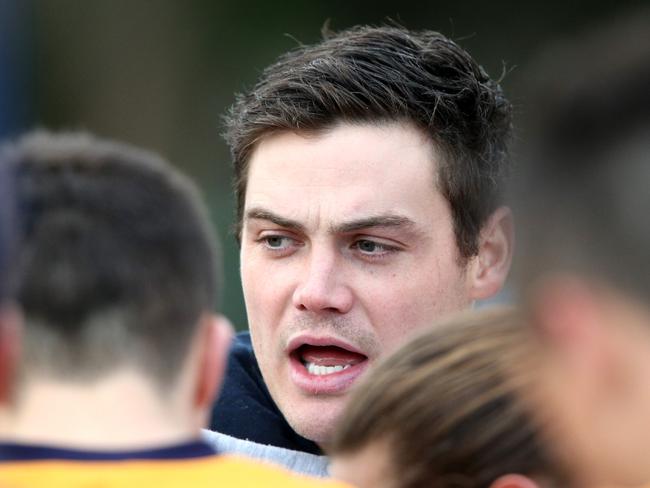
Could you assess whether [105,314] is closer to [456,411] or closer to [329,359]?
[456,411]

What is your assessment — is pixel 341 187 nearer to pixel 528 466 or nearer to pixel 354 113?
pixel 354 113

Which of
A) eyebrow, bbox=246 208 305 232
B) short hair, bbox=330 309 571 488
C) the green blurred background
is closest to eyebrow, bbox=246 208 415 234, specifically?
eyebrow, bbox=246 208 305 232

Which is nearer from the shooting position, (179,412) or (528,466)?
(179,412)

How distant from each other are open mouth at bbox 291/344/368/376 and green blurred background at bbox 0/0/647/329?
341 centimetres

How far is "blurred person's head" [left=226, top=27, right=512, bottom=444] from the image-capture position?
2.60 metres

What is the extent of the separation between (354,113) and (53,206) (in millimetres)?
1433

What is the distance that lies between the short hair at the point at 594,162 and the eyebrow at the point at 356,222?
1.27 metres

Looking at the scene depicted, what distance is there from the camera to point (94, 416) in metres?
1.28

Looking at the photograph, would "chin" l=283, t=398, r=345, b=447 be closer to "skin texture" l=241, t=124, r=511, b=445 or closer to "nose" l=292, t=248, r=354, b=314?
"skin texture" l=241, t=124, r=511, b=445

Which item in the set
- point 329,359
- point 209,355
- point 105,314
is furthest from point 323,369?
point 105,314

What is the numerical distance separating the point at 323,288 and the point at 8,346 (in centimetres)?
128

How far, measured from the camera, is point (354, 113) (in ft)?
8.90

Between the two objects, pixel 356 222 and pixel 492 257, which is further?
pixel 492 257

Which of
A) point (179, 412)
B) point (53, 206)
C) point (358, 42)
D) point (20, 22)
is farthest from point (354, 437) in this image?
point (20, 22)
